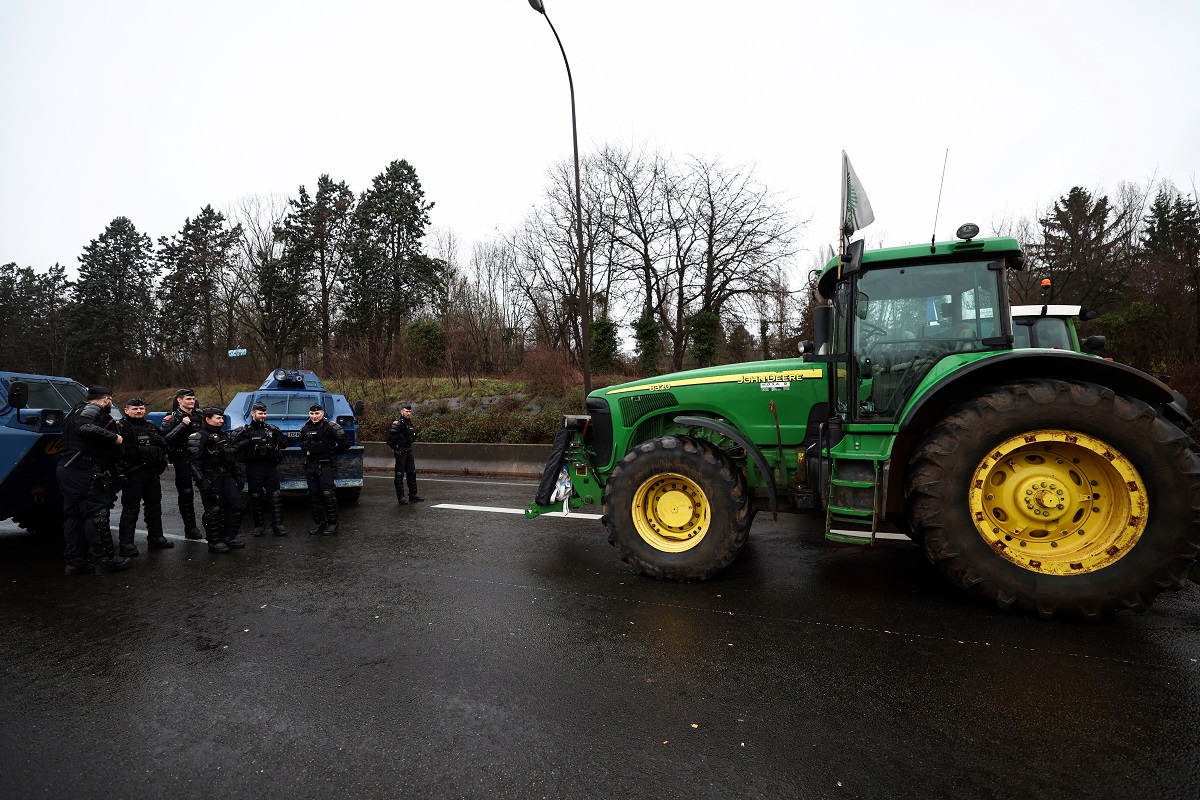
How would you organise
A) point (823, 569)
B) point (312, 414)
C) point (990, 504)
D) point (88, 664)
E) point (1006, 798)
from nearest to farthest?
point (1006, 798)
point (88, 664)
point (990, 504)
point (823, 569)
point (312, 414)

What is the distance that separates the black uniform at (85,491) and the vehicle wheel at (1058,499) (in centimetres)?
723

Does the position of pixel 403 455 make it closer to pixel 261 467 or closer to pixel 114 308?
pixel 261 467

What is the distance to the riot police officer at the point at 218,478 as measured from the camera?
6617mm

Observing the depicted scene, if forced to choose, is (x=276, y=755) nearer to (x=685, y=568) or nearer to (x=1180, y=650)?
(x=685, y=568)

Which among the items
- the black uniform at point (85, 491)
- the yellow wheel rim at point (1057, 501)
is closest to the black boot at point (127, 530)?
the black uniform at point (85, 491)

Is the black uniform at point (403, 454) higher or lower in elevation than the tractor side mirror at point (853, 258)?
lower

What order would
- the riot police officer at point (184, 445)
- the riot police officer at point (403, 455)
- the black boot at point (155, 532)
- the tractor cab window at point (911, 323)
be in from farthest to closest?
the riot police officer at point (403, 455), the riot police officer at point (184, 445), the black boot at point (155, 532), the tractor cab window at point (911, 323)

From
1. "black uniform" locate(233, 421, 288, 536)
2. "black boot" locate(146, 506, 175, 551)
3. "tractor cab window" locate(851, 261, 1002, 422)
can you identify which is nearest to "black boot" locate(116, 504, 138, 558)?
"black boot" locate(146, 506, 175, 551)

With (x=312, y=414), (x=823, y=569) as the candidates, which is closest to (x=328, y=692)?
(x=823, y=569)

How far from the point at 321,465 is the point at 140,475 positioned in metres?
1.82

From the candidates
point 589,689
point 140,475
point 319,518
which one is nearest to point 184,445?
point 140,475

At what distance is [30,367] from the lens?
41.8 m

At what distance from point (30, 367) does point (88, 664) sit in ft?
178

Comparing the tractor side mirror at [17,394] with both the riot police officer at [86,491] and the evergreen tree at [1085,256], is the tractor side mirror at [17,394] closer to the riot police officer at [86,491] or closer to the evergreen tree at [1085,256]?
the riot police officer at [86,491]
